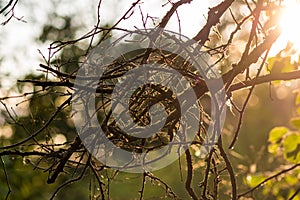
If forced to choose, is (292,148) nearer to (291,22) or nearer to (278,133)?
(278,133)

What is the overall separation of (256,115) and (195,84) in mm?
7722

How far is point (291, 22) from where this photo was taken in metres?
1.39

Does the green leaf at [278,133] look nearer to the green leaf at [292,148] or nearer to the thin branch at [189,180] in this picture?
the green leaf at [292,148]

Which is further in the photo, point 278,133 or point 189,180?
point 278,133

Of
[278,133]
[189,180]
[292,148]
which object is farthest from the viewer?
[278,133]

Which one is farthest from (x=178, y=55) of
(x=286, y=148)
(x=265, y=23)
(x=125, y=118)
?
(x=286, y=148)

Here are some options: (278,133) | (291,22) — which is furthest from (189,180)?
(278,133)

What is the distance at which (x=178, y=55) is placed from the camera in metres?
1.23

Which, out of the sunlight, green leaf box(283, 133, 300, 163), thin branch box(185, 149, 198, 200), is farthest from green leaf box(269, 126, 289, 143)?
thin branch box(185, 149, 198, 200)

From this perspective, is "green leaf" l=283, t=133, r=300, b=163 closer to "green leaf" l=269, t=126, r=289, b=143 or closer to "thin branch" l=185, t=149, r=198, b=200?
"green leaf" l=269, t=126, r=289, b=143

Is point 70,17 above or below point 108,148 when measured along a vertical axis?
above

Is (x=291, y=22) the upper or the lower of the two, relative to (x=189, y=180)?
upper

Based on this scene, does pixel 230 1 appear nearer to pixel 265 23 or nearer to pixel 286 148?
pixel 265 23

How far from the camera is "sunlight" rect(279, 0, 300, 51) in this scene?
1371 mm
